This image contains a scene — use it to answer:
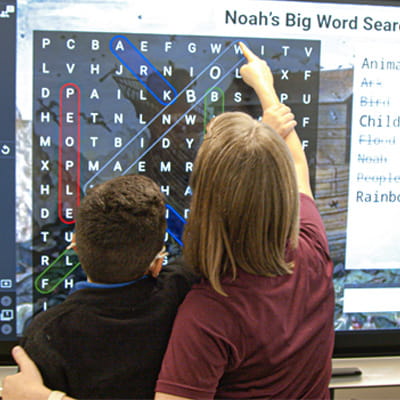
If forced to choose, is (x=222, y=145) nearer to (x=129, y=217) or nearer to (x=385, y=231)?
(x=129, y=217)

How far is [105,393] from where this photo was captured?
2.57 feet

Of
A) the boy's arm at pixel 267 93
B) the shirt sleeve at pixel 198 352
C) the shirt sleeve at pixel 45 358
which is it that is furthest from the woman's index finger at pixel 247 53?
the shirt sleeve at pixel 45 358

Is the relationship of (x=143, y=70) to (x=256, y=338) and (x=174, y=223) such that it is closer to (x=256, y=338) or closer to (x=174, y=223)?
(x=174, y=223)

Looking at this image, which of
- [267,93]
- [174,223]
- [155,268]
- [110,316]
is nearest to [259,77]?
[267,93]

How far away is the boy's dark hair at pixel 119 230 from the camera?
0.77 metres

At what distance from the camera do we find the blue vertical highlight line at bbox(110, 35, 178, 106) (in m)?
1.11

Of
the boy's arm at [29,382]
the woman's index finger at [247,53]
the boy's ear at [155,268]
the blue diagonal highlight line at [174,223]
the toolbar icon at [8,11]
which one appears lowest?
the boy's arm at [29,382]

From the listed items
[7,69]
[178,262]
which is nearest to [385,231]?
[178,262]

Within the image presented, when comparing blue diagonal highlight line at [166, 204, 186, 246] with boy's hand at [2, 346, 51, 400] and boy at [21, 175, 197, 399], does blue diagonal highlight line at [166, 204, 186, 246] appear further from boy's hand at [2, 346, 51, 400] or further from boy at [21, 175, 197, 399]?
boy's hand at [2, 346, 51, 400]

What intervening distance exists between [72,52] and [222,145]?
556 millimetres

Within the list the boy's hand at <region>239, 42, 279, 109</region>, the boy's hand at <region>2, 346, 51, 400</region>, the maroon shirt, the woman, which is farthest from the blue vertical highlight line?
the boy's hand at <region>2, 346, 51, 400</region>

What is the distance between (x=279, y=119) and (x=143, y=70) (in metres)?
0.35

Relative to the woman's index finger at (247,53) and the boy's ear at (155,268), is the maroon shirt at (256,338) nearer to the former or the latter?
the boy's ear at (155,268)

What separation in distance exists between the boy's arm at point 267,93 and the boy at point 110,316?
1.29 ft
